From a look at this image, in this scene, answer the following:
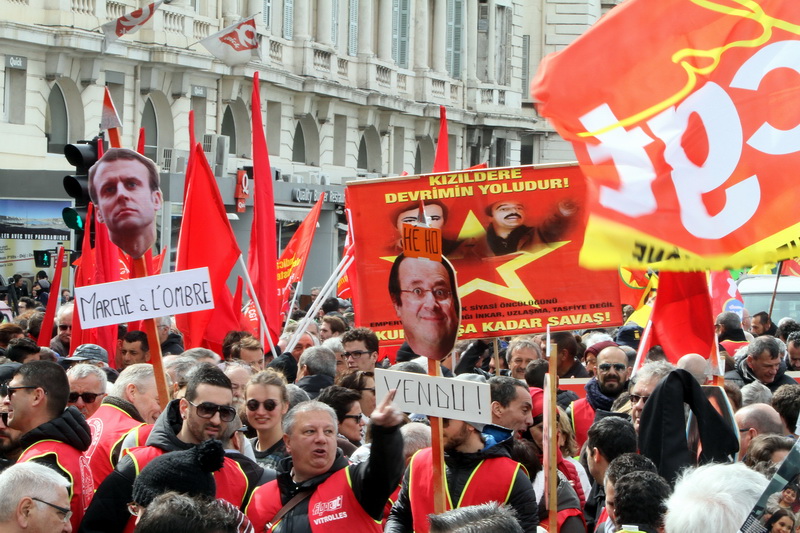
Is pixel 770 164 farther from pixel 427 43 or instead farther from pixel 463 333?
pixel 427 43

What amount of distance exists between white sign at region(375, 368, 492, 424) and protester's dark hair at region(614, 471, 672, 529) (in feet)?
2.01

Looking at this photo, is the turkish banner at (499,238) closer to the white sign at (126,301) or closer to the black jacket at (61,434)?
the white sign at (126,301)

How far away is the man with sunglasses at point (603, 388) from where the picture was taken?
8.02 meters

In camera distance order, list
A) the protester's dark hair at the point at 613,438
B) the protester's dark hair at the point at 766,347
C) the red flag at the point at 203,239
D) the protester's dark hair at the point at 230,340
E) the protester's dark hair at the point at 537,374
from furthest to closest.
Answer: the red flag at the point at 203,239, the protester's dark hair at the point at 230,340, the protester's dark hair at the point at 766,347, the protester's dark hair at the point at 537,374, the protester's dark hair at the point at 613,438

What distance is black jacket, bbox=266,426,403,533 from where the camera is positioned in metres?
5.16

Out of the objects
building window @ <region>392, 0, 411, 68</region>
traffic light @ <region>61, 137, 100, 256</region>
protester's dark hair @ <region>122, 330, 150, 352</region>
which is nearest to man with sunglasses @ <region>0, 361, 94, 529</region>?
traffic light @ <region>61, 137, 100, 256</region>

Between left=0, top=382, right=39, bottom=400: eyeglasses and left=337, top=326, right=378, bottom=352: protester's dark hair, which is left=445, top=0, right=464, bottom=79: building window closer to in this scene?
left=337, top=326, right=378, bottom=352: protester's dark hair

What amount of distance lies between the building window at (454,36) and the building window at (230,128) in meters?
12.7

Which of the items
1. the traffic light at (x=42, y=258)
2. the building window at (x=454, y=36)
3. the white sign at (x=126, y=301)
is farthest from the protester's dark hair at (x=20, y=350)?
the building window at (x=454, y=36)

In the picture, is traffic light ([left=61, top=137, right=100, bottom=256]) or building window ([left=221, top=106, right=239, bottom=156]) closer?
traffic light ([left=61, top=137, right=100, bottom=256])

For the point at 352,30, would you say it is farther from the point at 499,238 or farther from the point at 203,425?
the point at 203,425

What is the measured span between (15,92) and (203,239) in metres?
15.9

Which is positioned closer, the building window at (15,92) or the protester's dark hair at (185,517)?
the protester's dark hair at (185,517)

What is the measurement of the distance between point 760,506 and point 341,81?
34.3 metres
